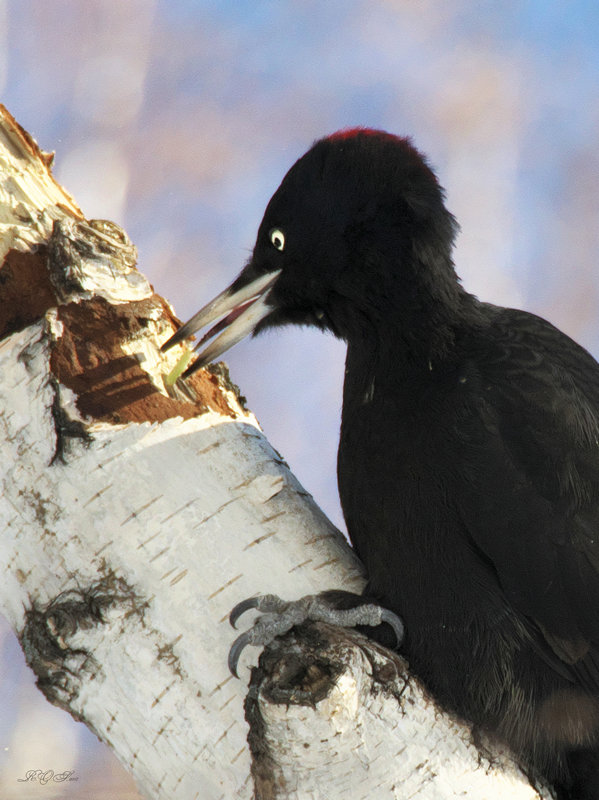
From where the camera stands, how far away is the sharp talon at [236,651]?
161 cm

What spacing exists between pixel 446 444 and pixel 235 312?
2.06 ft

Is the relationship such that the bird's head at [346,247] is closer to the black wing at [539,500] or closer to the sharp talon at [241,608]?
the black wing at [539,500]

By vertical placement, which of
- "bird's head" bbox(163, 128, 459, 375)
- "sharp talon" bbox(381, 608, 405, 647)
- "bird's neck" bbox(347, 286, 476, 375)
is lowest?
"sharp talon" bbox(381, 608, 405, 647)

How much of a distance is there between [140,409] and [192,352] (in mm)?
232

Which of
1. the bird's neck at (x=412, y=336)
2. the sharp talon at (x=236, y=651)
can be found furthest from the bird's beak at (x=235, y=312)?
the sharp talon at (x=236, y=651)

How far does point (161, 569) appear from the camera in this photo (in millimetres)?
1678

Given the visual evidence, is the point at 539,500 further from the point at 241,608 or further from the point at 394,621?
the point at 241,608

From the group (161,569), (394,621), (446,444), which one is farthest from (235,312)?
(394,621)

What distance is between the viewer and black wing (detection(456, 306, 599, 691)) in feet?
6.04

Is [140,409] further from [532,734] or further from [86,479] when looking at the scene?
[532,734]

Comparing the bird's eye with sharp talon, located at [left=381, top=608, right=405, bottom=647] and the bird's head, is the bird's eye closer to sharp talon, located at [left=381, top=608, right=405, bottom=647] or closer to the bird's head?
the bird's head

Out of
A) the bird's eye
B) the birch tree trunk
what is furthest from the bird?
the birch tree trunk

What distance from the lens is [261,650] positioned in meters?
1.63

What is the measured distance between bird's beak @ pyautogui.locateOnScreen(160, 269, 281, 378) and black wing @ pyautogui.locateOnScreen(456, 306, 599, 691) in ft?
1.75
